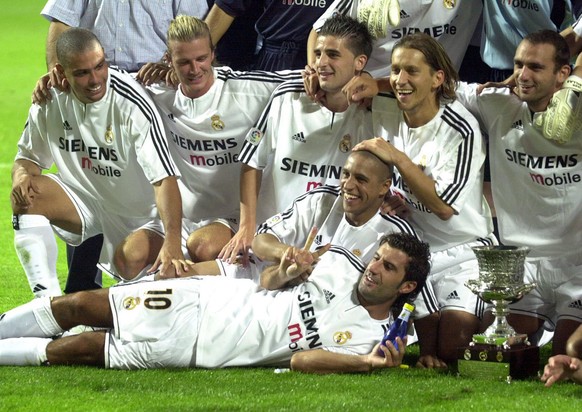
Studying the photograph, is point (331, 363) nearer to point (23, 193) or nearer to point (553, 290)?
point (553, 290)

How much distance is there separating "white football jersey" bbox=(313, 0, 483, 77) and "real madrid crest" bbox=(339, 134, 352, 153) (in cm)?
59

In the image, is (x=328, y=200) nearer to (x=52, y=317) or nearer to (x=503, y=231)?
(x=503, y=231)

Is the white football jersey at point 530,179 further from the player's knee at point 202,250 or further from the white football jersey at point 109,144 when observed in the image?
the white football jersey at point 109,144

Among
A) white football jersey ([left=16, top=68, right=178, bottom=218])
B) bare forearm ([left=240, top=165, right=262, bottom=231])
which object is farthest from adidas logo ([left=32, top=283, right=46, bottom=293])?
bare forearm ([left=240, top=165, right=262, bottom=231])

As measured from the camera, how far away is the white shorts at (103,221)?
742 centimetres

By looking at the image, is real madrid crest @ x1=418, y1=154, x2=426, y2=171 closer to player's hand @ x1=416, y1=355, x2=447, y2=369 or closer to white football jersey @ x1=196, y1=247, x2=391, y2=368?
white football jersey @ x1=196, y1=247, x2=391, y2=368

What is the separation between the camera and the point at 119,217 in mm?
7426

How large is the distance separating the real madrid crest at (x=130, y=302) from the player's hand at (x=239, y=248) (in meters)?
0.83

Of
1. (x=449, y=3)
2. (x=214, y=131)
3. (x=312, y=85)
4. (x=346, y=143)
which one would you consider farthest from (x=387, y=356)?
(x=449, y=3)

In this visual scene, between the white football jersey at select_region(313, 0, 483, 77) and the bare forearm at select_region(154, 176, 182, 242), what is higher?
the white football jersey at select_region(313, 0, 483, 77)

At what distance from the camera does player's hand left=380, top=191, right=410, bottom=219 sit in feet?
21.8

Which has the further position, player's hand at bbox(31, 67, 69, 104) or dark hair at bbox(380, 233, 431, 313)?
player's hand at bbox(31, 67, 69, 104)

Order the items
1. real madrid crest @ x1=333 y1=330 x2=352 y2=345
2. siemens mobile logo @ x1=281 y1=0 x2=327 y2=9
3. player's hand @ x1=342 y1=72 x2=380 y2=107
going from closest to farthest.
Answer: real madrid crest @ x1=333 y1=330 x2=352 y2=345 < player's hand @ x1=342 y1=72 x2=380 y2=107 < siemens mobile logo @ x1=281 y1=0 x2=327 y2=9

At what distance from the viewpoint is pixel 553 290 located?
6480 millimetres
